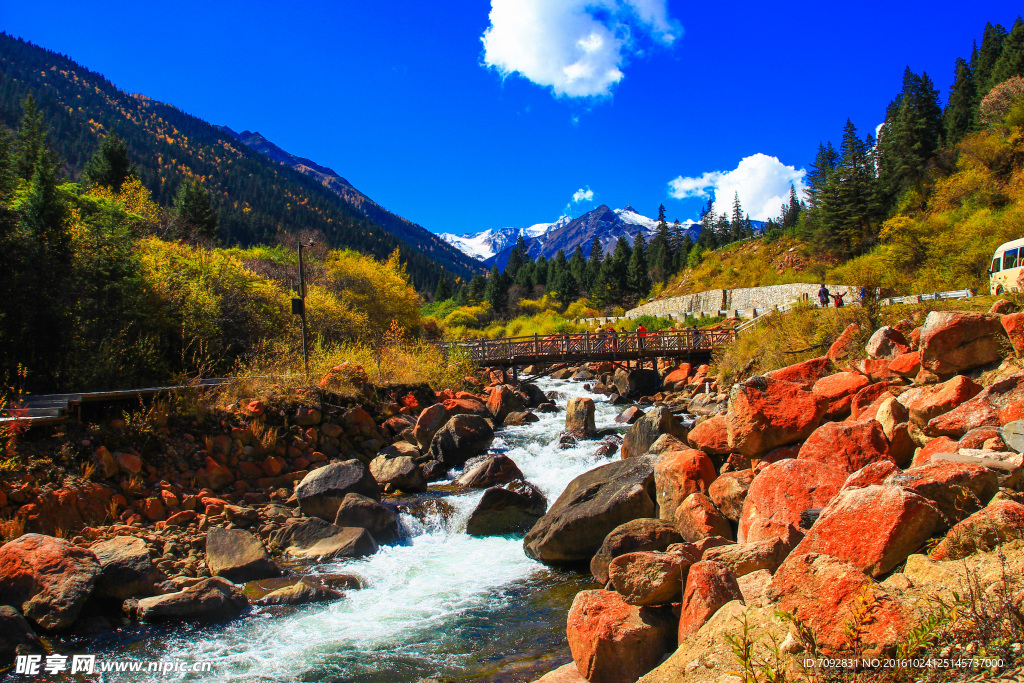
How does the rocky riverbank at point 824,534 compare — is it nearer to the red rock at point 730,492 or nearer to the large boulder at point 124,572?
the red rock at point 730,492

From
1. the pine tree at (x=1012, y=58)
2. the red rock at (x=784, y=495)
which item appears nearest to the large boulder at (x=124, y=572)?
the red rock at (x=784, y=495)

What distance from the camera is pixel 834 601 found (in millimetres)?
3305

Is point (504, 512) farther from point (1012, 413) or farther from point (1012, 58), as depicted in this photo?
point (1012, 58)

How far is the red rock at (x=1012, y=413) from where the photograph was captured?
6119 millimetres

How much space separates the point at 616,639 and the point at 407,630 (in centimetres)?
299

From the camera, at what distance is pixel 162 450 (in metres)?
10.1

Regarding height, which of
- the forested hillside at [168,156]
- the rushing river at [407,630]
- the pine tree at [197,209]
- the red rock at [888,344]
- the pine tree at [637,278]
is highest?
the forested hillside at [168,156]

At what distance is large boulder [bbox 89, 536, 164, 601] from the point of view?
6641 millimetres

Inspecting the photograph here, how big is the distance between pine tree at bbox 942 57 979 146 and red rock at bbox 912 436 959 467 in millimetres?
51379

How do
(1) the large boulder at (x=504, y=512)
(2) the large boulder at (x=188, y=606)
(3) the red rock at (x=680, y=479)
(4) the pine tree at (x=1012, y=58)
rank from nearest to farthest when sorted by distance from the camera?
Result: (2) the large boulder at (x=188, y=606), (3) the red rock at (x=680, y=479), (1) the large boulder at (x=504, y=512), (4) the pine tree at (x=1012, y=58)

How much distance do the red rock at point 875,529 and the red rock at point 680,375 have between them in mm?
22736

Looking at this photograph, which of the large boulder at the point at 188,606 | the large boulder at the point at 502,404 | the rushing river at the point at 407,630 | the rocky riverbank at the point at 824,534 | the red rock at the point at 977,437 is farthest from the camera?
the large boulder at the point at 502,404

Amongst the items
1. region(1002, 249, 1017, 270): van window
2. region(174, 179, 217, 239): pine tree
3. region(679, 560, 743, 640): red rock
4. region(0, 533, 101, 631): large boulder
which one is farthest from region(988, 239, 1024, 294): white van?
region(174, 179, 217, 239): pine tree

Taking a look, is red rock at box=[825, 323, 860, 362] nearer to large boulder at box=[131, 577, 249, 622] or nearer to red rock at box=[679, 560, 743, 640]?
red rock at box=[679, 560, 743, 640]
